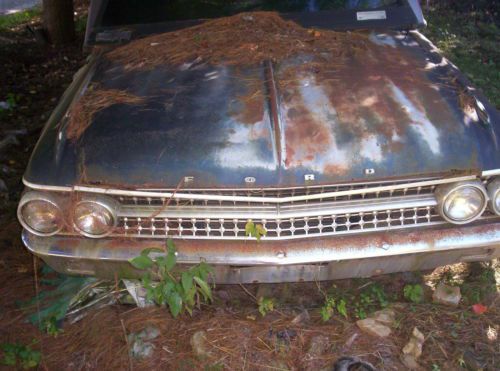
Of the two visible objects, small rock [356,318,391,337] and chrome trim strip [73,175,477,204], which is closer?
chrome trim strip [73,175,477,204]

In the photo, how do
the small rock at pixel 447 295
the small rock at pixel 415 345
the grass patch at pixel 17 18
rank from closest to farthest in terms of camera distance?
the small rock at pixel 415 345, the small rock at pixel 447 295, the grass patch at pixel 17 18

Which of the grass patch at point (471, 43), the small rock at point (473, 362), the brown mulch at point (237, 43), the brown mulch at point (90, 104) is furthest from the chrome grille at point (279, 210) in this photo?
the grass patch at point (471, 43)

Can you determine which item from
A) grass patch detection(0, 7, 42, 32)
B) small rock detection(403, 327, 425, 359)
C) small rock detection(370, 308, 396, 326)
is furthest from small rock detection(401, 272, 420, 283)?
grass patch detection(0, 7, 42, 32)

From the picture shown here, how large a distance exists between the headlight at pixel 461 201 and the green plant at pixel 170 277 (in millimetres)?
1169

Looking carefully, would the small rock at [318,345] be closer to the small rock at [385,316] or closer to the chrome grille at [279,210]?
the small rock at [385,316]

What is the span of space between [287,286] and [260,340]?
52cm

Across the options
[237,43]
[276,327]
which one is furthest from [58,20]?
[276,327]

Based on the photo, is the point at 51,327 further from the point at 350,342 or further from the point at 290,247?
the point at 350,342

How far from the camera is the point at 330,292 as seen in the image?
3223mm

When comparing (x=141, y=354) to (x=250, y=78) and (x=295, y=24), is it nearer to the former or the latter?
(x=250, y=78)

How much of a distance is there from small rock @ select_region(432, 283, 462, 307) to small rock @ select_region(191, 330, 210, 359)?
4.56 ft

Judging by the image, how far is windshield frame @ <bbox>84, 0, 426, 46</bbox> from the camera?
346cm

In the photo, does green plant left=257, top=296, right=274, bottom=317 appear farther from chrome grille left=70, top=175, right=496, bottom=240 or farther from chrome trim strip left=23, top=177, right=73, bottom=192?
chrome trim strip left=23, top=177, right=73, bottom=192

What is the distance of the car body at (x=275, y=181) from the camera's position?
2414 millimetres
